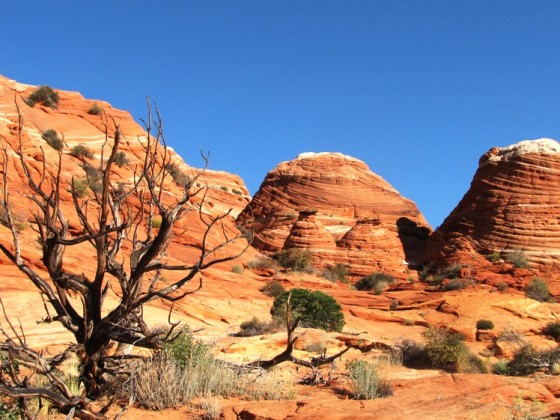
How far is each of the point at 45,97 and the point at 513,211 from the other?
117ft

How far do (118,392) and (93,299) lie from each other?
3.40 feet

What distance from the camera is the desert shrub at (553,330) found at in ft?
64.9

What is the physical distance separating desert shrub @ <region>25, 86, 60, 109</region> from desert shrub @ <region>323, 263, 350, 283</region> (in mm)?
22709

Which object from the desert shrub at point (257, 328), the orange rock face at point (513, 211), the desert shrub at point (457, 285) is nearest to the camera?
the desert shrub at point (257, 328)

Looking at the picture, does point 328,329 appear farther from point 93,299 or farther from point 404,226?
point 404,226

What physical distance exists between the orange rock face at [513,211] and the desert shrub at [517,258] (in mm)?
371

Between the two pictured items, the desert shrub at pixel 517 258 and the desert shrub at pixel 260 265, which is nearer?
the desert shrub at pixel 260 265

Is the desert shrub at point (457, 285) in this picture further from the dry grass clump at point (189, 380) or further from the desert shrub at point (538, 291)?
the dry grass clump at point (189, 380)

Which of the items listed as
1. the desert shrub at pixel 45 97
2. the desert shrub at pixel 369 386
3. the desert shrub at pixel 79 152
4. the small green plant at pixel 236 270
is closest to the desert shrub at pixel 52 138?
the desert shrub at pixel 79 152

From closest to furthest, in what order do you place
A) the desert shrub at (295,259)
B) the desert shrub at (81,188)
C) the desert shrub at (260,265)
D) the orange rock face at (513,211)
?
the desert shrub at (81,188) → the desert shrub at (260,265) → the desert shrub at (295,259) → the orange rock face at (513,211)

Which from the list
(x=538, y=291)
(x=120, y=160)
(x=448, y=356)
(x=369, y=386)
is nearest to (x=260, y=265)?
(x=120, y=160)

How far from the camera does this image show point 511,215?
137 ft

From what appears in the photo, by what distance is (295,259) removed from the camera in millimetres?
40000

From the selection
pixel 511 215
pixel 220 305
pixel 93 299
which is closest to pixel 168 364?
pixel 93 299
